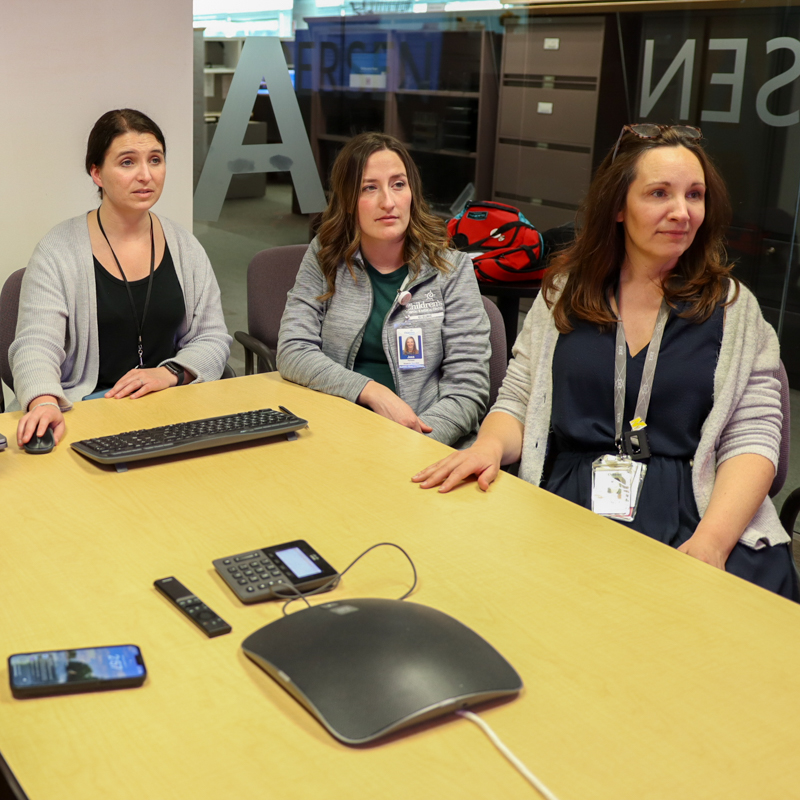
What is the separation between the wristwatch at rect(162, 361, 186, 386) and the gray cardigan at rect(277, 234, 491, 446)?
27 cm

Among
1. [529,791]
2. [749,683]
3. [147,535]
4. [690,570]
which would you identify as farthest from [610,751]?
[147,535]

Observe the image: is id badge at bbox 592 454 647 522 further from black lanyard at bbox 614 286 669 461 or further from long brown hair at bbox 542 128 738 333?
long brown hair at bbox 542 128 738 333

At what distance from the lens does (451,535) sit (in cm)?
148

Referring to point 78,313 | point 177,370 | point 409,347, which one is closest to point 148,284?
point 78,313

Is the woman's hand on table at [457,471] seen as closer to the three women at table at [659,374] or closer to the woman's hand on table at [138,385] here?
the three women at table at [659,374]

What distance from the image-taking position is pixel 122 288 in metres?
2.56

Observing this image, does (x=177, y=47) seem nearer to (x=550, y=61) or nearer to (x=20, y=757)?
(x=550, y=61)

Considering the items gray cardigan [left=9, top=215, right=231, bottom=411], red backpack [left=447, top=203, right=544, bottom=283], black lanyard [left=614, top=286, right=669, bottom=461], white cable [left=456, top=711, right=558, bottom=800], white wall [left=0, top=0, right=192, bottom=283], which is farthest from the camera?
red backpack [left=447, top=203, right=544, bottom=283]

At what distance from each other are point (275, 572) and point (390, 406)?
0.93 m

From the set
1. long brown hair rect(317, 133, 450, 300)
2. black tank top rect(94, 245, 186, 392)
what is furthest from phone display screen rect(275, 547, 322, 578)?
black tank top rect(94, 245, 186, 392)

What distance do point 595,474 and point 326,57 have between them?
11.0ft

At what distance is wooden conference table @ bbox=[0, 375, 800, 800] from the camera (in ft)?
3.07

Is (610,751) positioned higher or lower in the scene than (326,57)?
lower

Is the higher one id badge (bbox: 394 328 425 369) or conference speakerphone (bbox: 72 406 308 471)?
id badge (bbox: 394 328 425 369)
